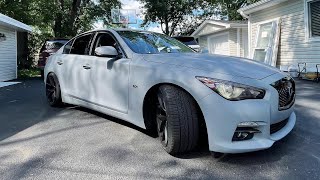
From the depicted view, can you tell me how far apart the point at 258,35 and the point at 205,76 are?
10956 millimetres

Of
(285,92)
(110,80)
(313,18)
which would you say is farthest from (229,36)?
(285,92)

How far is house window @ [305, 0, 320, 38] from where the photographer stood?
33.0 ft

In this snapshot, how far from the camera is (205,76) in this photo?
10.7ft

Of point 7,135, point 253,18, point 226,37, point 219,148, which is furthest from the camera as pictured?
point 226,37

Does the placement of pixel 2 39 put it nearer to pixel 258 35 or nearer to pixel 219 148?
pixel 258 35

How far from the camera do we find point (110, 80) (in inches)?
173

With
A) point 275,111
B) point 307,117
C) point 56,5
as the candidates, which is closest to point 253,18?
point 307,117

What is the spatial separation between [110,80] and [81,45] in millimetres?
1485

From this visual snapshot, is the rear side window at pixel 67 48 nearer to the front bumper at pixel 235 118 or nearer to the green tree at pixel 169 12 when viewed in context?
the front bumper at pixel 235 118

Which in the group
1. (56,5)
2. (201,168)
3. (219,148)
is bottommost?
(201,168)

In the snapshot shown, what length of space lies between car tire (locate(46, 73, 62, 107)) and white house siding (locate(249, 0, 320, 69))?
7.98 metres

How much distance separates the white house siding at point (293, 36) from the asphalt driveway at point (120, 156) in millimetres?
6113

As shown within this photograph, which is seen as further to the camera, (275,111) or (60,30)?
(60,30)

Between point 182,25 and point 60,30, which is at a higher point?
point 182,25
